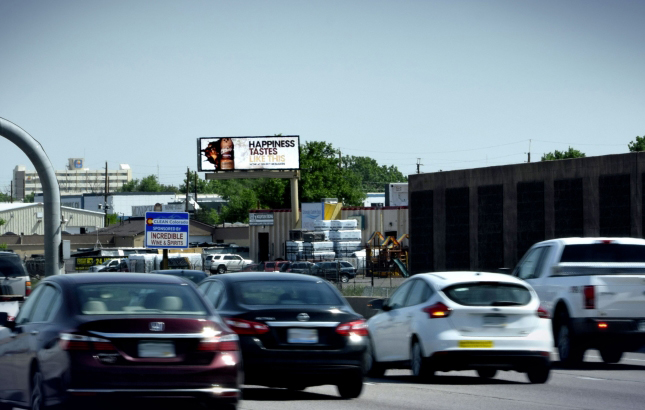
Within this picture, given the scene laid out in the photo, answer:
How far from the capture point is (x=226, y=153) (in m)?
78.5

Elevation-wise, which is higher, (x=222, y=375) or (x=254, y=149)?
(x=254, y=149)

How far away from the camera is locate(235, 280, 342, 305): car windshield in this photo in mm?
12586

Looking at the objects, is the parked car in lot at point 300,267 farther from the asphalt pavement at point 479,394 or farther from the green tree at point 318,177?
the green tree at point 318,177

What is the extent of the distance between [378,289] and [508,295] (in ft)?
56.4

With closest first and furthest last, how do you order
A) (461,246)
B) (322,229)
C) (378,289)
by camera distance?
(378,289)
(461,246)
(322,229)

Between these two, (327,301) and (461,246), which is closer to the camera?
(327,301)

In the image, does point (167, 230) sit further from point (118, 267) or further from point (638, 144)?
point (638, 144)

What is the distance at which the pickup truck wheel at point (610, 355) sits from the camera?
696 inches

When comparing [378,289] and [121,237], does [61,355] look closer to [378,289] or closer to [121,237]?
[378,289]

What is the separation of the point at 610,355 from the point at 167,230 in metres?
16.8

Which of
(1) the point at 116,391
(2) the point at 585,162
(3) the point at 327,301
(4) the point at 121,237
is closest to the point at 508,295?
(3) the point at 327,301

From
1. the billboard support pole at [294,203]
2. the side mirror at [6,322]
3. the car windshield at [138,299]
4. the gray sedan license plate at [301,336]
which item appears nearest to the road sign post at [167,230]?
the gray sedan license plate at [301,336]

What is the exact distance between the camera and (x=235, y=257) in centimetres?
7862

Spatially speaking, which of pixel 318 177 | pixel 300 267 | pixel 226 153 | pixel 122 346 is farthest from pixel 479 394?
pixel 318 177
